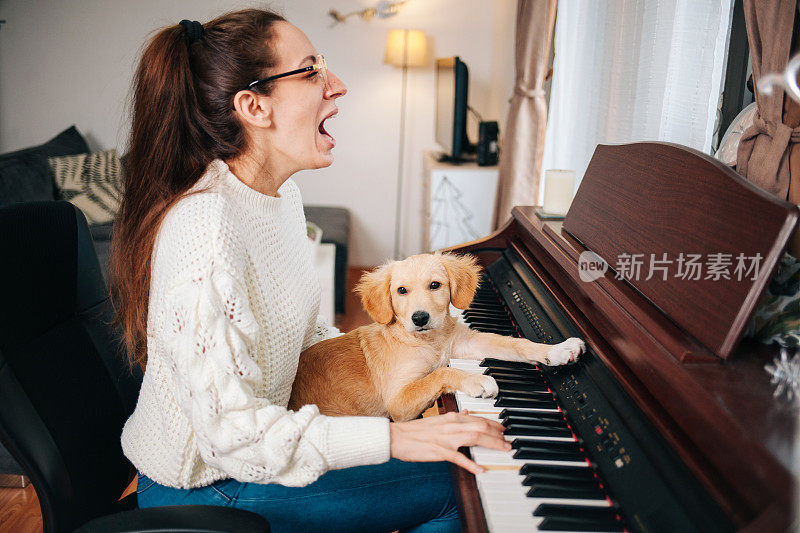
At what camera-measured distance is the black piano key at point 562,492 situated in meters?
0.86

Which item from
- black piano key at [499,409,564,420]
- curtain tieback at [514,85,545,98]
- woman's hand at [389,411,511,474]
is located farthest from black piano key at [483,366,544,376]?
curtain tieback at [514,85,545,98]

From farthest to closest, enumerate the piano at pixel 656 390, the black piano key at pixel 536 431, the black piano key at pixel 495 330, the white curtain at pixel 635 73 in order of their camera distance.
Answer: the white curtain at pixel 635 73
the black piano key at pixel 495 330
the black piano key at pixel 536 431
the piano at pixel 656 390

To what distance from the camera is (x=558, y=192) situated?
1874mm

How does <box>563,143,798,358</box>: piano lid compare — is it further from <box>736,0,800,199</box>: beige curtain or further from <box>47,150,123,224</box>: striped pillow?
<box>47,150,123,224</box>: striped pillow

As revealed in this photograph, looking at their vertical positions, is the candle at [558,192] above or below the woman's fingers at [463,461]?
above

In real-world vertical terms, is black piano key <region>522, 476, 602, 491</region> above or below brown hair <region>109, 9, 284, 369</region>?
below

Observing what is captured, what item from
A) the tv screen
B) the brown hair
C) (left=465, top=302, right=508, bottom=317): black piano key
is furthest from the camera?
the tv screen

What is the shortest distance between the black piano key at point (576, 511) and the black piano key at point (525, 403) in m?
0.29

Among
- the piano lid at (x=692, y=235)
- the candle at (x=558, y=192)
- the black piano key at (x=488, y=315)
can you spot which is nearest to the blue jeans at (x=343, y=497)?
the black piano key at (x=488, y=315)

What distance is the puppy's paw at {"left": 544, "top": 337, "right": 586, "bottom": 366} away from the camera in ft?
3.81

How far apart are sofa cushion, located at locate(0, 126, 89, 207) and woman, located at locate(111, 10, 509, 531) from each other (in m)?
3.04

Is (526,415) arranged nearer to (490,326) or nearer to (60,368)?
(490,326)

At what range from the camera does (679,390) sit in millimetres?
816

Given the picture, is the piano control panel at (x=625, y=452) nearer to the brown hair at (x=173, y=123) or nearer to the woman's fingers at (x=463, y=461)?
the woman's fingers at (x=463, y=461)
